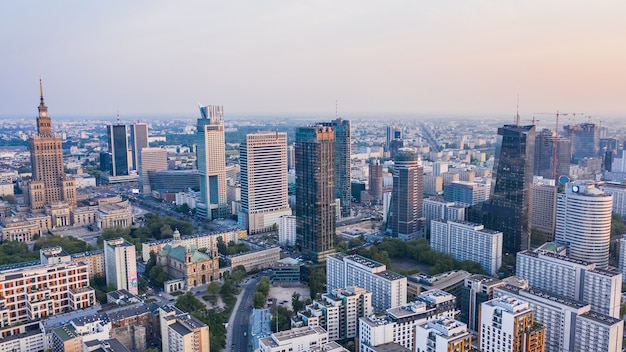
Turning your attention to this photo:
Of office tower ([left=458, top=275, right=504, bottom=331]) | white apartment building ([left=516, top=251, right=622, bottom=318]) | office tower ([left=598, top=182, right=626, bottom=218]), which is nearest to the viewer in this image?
office tower ([left=458, top=275, right=504, bottom=331])

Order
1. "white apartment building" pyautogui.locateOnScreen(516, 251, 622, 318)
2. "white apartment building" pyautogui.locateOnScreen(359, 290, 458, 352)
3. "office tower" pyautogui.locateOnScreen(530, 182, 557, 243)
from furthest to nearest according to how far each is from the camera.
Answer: "office tower" pyautogui.locateOnScreen(530, 182, 557, 243)
"white apartment building" pyautogui.locateOnScreen(516, 251, 622, 318)
"white apartment building" pyautogui.locateOnScreen(359, 290, 458, 352)

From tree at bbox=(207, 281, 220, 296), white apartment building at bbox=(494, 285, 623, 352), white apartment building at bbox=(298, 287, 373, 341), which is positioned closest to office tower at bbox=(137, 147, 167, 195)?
tree at bbox=(207, 281, 220, 296)

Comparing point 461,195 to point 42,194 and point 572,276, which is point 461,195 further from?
point 42,194

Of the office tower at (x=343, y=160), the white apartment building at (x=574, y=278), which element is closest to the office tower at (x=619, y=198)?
the white apartment building at (x=574, y=278)

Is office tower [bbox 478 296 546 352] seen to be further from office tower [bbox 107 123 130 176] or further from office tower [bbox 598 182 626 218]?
office tower [bbox 107 123 130 176]

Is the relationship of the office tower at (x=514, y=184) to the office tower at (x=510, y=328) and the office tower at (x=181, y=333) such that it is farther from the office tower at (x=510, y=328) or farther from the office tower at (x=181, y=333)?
the office tower at (x=181, y=333)
